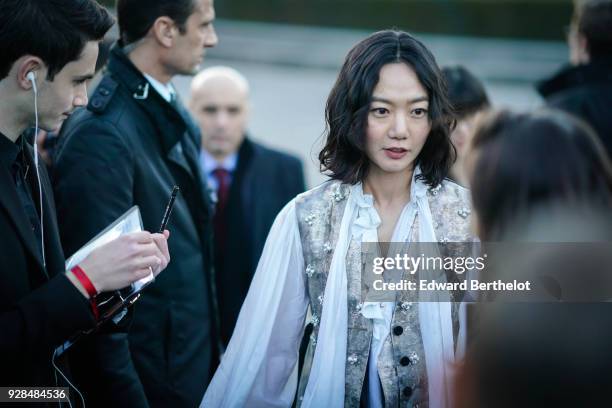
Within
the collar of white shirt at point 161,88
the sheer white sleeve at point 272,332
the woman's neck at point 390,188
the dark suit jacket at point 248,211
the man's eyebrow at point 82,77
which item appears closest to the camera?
the man's eyebrow at point 82,77

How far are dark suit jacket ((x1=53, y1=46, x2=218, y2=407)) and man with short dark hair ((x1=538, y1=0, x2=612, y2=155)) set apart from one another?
195cm

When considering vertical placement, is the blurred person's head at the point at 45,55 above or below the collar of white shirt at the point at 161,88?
below

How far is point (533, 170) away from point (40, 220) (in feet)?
4.59

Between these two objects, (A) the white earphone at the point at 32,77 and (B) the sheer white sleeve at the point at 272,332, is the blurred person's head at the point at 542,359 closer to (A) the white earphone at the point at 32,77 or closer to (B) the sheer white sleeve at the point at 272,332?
(B) the sheer white sleeve at the point at 272,332

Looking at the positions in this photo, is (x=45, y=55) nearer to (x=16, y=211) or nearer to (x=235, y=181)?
(x=16, y=211)

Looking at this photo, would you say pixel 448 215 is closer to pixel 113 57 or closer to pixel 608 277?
pixel 608 277

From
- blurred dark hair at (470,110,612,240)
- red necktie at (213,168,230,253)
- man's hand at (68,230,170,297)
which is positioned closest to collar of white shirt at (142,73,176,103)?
man's hand at (68,230,170,297)

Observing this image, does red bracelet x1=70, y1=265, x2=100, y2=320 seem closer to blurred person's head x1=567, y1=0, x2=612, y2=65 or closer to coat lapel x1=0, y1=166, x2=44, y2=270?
coat lapel x1=0, y1=166, x2=44, y2=270

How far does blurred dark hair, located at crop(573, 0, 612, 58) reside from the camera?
4.54m

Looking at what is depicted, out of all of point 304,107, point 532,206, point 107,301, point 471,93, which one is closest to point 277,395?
point 107,301

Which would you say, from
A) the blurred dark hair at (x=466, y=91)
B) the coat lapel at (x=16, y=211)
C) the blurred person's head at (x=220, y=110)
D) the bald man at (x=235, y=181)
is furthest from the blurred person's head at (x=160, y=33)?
the blurred person's head at (x=220, y=110)

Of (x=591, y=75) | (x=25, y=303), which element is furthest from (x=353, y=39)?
Result: (x=25, y=303)

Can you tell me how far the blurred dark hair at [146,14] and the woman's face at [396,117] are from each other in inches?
40.3

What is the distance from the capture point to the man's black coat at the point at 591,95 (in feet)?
14.4
